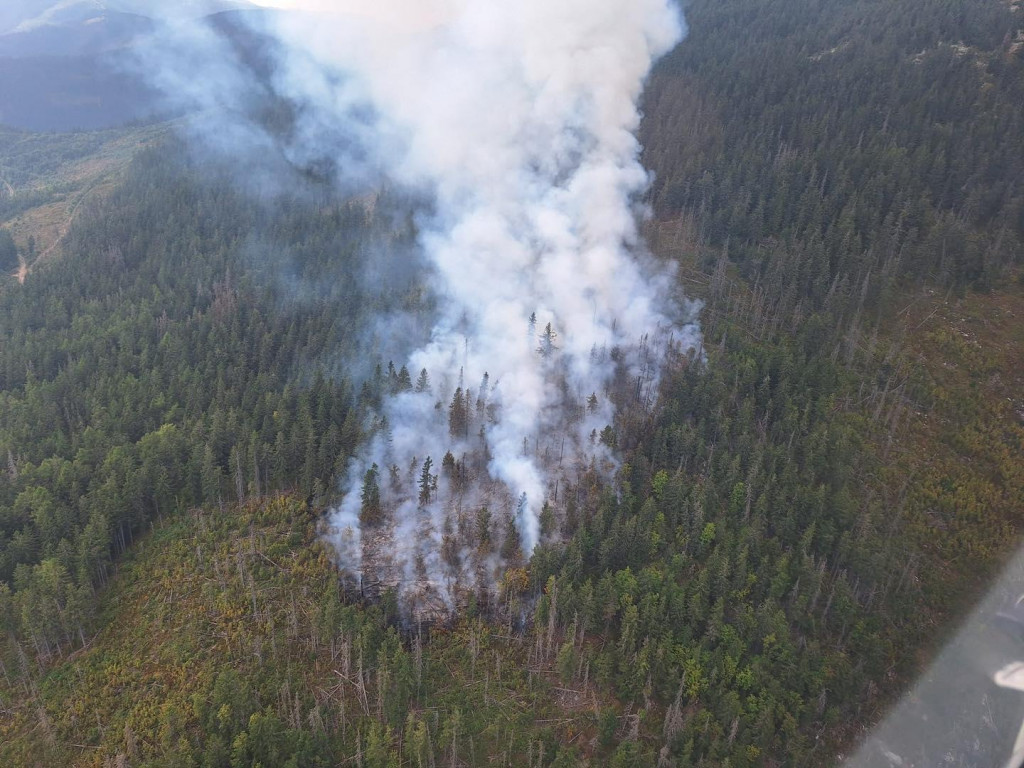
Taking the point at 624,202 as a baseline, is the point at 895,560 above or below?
below

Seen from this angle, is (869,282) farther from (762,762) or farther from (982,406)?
(762,762)

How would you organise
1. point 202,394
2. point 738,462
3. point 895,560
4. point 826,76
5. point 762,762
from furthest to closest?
point 826,76, point 202,394, point 738,462, point 895,560, point 762,762

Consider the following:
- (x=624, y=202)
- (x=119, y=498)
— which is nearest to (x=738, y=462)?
(x=624, y=202)

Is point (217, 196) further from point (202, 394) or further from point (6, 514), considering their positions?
point (6, 514)

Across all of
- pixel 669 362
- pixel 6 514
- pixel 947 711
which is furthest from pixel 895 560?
pixel 6 514

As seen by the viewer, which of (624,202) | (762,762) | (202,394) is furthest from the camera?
(624,202)

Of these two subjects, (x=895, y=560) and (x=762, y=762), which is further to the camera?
(x=895, y=560)

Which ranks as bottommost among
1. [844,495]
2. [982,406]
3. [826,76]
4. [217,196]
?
[844,495]
